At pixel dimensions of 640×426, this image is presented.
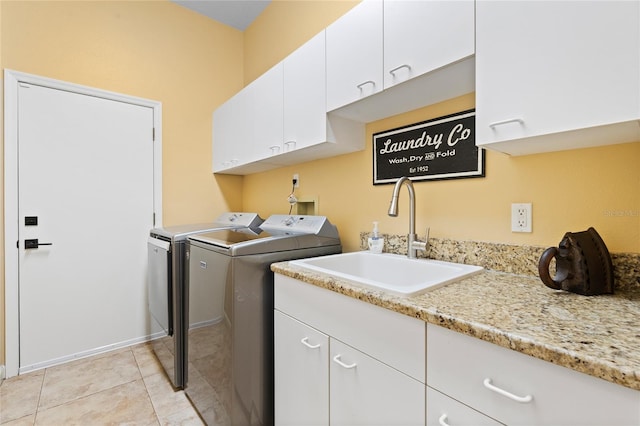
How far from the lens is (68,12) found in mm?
2283

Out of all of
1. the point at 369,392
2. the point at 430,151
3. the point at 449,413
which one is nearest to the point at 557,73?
the point at 430,151

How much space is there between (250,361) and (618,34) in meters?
1.73

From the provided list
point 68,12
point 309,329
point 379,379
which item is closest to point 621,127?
point 379,379

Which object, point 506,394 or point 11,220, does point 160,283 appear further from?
point 506,394

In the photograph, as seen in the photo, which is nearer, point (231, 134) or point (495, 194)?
point (495, 194)

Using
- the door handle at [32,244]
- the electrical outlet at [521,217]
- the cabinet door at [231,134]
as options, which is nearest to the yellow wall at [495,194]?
the electrical outlet at [521,217]

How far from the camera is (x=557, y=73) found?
0.86 metres

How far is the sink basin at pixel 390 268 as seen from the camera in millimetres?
1178

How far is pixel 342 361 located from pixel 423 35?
1.26 meters

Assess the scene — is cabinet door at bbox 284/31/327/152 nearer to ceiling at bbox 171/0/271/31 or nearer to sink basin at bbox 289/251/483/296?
sink basin at bbox 289/251/483/296

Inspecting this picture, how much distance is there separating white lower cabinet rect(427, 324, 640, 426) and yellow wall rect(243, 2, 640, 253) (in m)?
0.69

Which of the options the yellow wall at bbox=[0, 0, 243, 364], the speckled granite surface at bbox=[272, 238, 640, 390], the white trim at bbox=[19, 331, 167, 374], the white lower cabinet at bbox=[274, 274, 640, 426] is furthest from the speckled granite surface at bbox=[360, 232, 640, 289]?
the yellow wall at bbox=[0, 0, 243, 364]

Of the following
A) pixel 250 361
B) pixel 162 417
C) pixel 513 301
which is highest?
pixel 513 301

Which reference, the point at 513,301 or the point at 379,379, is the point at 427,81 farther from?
the point at 379,379
